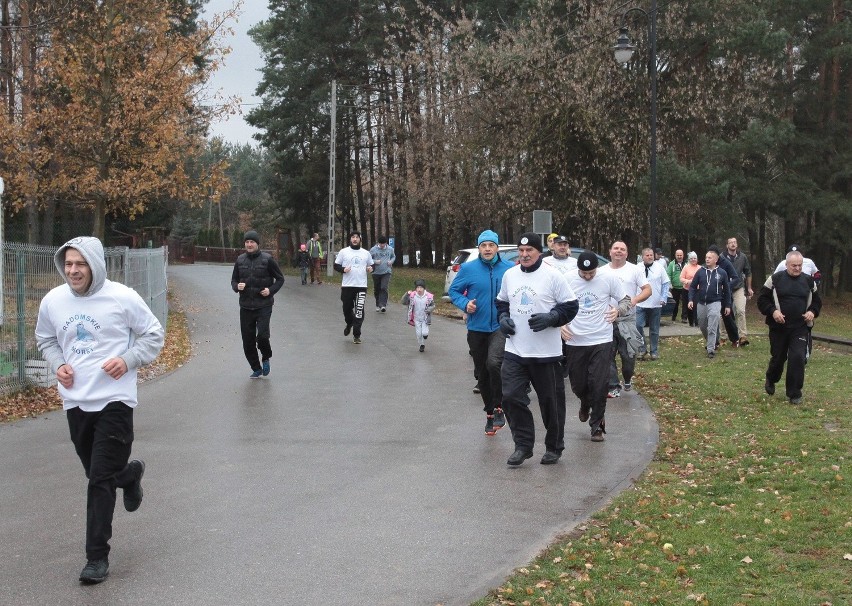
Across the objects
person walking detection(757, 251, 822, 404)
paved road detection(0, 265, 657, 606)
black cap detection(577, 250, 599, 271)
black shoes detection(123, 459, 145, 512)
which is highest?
black cap detection(577, 250, 599, 271)

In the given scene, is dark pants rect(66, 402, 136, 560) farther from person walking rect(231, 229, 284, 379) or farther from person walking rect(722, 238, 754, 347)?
person walking rect(722, 238, 754, 347)

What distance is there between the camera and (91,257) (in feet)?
19.4

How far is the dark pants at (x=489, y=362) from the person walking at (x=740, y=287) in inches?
396

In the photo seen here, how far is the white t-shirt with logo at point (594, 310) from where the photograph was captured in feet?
33.5

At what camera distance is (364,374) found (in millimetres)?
14898

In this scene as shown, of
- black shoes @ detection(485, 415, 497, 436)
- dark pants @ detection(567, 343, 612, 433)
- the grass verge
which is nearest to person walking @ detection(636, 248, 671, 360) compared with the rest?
the grass verge

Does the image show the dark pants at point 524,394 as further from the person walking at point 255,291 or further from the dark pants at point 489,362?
the person walking at point 255,291

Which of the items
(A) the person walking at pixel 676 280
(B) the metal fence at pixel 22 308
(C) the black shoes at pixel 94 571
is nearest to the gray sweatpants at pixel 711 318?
(A) the person walking at pixel 676 280

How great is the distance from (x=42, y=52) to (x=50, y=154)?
343 cm

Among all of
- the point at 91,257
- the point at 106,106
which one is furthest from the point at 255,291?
the point at 106,106

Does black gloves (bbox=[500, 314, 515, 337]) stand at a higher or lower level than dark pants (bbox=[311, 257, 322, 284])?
higher

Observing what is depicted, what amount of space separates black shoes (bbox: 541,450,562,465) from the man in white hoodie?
3912 millimetres

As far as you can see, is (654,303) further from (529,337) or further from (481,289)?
(529,337)

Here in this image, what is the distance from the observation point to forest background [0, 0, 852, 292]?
2497 centimetres
